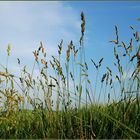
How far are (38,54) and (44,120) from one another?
853 mm

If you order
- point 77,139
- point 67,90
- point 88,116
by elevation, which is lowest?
point 77,139

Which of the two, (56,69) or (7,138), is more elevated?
(56,69)

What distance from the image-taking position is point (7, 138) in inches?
163

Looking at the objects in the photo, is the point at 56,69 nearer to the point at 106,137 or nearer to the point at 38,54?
the point at 38,54

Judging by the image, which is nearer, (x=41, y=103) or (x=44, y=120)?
(x=44, y=120)

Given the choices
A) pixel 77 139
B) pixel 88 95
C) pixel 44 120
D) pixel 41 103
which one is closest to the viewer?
pixel 77 139

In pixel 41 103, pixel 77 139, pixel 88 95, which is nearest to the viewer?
pixel 77 139

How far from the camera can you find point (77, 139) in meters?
3.50

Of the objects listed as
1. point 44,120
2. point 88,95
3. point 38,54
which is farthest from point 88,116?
point 38,54

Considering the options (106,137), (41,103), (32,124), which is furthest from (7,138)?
(106,137)

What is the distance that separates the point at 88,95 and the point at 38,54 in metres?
0.94

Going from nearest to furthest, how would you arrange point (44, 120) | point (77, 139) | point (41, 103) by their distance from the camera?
1. point (77, 139)
2. point (44, 120)
3. point (41, 103)

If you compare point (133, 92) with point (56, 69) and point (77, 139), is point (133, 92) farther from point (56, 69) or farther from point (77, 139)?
point (56, 69)

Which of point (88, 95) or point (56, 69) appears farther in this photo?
point (56, 69)
